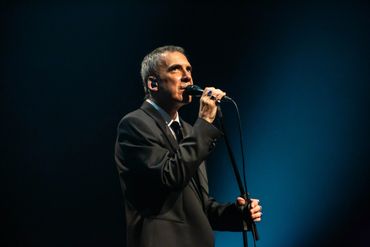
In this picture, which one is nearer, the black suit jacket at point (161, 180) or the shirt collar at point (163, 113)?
the black suit jacket at point (161, 180)

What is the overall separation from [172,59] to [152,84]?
0.13 metres

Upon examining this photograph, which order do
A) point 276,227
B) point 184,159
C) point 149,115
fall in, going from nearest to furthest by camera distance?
point 184,159, point 149,115, point 276,227

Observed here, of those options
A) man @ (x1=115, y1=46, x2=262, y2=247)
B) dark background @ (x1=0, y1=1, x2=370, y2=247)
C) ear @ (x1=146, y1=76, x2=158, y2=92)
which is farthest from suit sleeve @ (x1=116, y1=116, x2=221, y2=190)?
dark background @ (x1=0, y1=1, x2=370, y2=247)

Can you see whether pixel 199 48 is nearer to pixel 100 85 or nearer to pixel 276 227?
pixel 100 85

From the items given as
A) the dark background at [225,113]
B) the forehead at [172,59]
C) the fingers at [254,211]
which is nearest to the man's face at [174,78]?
the forehead at [172,59]

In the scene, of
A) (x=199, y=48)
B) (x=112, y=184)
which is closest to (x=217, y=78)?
(x=199, y=48)

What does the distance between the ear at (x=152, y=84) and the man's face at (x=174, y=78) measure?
0.8 inches

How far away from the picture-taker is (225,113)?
2.54 meters

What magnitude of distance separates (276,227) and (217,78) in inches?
34.9

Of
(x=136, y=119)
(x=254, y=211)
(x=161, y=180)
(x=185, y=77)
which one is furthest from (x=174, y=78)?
(x=254, y=211)

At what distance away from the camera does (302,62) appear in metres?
2.47

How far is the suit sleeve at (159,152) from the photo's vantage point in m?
1.38

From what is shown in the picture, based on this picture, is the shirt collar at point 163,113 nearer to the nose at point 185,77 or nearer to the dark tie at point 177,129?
the dark tie at point 177,129

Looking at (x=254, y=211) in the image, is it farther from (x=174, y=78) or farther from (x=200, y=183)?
(x=174, y=78)
